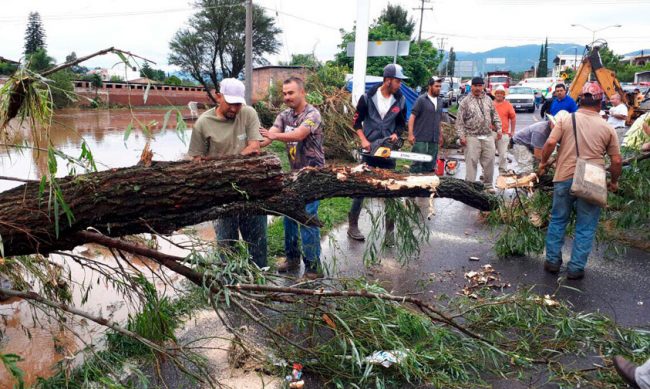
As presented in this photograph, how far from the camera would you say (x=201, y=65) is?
42188 millimetres

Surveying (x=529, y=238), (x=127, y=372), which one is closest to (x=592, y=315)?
(x=529, y=238)

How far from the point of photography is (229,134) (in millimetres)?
4363

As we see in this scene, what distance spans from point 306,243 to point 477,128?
3729 millimetres

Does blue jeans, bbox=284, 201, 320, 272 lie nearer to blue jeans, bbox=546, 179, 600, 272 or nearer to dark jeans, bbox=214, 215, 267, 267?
dark jeans, bbox=214, 215, 267, 267

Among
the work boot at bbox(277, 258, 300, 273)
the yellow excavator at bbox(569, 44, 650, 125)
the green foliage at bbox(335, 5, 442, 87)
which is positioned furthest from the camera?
the green foliage at bbox(335, 5, 442, 87)

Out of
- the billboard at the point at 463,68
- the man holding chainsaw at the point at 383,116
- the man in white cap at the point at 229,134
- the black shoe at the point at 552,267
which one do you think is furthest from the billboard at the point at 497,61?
the man in white cap at the point at 229,134

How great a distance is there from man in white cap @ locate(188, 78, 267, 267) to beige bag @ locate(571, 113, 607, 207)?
290 cm

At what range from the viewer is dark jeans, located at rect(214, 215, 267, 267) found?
14.5ft

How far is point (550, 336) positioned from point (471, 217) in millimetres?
3693

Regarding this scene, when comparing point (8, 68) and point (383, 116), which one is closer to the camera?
point (8, 68)

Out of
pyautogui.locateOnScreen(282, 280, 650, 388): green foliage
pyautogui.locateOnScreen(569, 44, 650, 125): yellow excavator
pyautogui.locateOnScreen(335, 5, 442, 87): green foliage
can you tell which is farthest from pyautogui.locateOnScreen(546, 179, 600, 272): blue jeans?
pyautogui.locateOnScreen(335, 5, 442, 87): green foliage

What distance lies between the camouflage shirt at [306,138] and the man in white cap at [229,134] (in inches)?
17.5

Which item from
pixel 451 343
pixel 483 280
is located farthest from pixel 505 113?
pixel 451 343

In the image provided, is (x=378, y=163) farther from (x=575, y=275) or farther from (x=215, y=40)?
(x=215, y=40)
